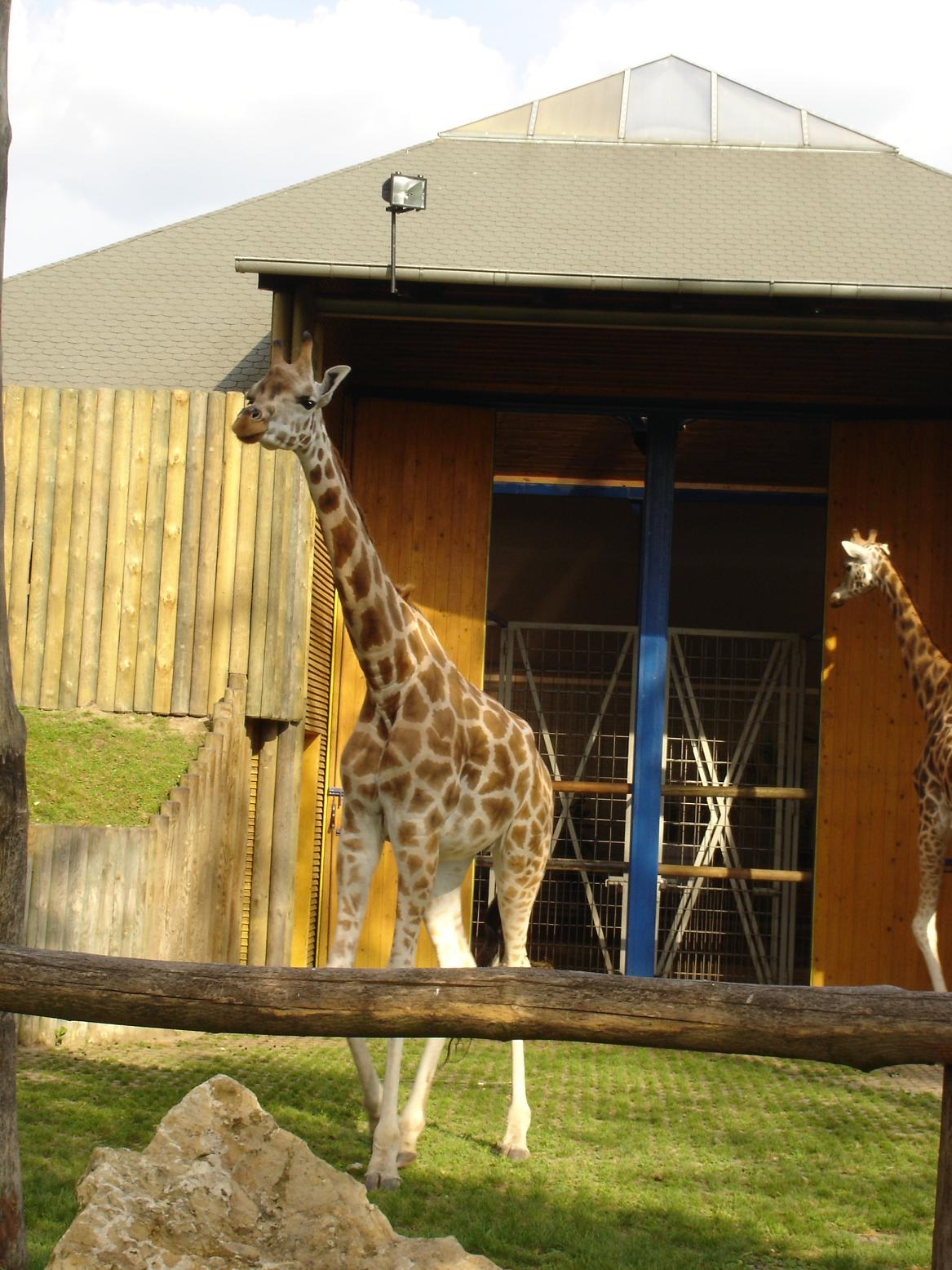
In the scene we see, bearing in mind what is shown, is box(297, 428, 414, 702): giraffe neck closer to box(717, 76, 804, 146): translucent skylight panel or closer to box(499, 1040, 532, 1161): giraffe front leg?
box(499, 1040, 532, 1161): giraffe front leg

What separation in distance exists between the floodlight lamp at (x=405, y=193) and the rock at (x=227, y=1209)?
22.3ft

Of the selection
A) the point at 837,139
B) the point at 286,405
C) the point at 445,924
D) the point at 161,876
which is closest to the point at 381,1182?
the point at 445,924

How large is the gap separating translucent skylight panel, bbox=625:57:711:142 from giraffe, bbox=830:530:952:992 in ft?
20.0

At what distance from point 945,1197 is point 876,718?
332 inches

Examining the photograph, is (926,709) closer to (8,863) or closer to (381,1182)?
(381,1182)

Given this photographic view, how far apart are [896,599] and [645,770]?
2427 mm

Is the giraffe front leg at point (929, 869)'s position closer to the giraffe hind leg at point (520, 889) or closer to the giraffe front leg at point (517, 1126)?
the giraffe hind leg at point (520, 889)

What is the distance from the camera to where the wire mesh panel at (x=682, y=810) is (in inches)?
485

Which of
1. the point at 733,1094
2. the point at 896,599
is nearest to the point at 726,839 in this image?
the point at 896,599

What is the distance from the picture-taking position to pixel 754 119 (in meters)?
14.6

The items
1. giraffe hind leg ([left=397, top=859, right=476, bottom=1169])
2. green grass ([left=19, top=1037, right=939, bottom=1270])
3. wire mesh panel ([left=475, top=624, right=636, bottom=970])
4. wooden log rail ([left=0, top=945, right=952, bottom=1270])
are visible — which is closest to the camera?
wooden log rail ([left=0, top=945, right=952, bottom=1270])

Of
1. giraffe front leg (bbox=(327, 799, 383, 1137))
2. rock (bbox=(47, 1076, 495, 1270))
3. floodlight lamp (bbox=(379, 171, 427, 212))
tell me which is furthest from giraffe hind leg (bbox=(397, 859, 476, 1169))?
floodlight lamp (bbox=(379, 171, 427, 212))

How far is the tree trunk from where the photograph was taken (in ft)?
13.4

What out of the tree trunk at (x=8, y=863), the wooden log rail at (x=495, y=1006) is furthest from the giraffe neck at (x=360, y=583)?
the wooden log rail at (x=495, y=1006)
